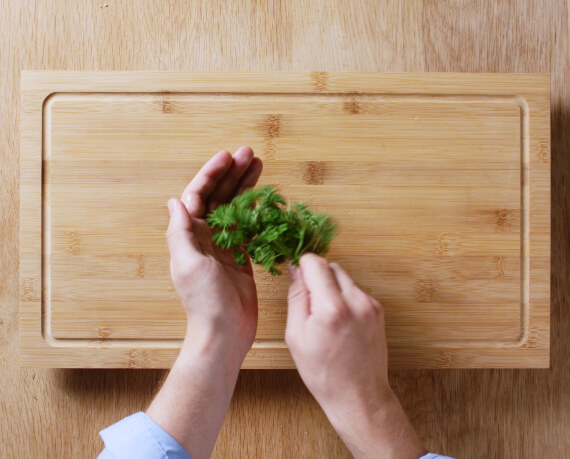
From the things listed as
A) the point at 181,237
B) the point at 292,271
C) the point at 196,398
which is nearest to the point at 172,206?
the point at 181,237

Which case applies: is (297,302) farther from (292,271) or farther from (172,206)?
(172,206)

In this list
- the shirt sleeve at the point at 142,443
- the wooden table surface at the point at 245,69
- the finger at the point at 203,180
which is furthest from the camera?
the wooden table surface at the point at 245,69

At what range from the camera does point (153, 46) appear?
3.77 feet

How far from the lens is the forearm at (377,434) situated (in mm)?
918

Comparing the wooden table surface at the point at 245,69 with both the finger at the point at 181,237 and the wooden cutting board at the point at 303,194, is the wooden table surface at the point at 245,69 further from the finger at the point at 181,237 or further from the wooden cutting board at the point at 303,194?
the finger at the point at 181,237

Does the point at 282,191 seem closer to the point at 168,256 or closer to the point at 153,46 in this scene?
the point at 168,256

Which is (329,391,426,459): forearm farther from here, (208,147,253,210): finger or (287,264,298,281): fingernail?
(208,147,253,210): finger

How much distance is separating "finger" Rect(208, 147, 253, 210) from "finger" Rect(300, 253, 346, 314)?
0.87ft

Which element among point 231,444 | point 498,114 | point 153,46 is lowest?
point 231,444

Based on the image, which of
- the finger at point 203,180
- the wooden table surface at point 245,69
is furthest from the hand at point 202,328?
the wooden table surface at point 245,69

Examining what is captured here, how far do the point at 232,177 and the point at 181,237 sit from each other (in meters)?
0.20

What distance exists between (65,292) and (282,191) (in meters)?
0.58

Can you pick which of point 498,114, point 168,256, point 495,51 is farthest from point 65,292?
point 495,51

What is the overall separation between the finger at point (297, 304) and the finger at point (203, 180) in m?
0.27
